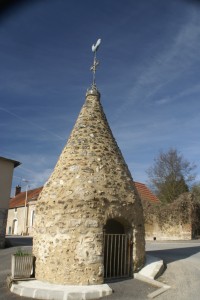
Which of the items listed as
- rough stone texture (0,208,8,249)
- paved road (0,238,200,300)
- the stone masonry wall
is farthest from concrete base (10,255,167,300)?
the stone masonry wall

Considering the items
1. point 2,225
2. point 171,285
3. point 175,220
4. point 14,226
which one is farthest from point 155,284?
point 14,226

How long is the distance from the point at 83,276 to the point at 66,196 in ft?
7.07

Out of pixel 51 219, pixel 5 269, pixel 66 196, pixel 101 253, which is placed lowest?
pixel 5 269

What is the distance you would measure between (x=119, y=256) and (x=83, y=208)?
205 centimetres

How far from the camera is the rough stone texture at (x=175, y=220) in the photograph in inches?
907

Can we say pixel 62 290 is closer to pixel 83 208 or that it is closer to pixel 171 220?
pixel 83 208

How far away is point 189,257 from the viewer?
12.9 m

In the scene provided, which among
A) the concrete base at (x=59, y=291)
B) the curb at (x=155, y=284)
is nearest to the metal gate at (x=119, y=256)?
the curb at (x=155, y=284)

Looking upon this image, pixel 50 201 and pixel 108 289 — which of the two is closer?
pixel 108 289

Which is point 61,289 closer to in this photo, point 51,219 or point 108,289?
point 108,289

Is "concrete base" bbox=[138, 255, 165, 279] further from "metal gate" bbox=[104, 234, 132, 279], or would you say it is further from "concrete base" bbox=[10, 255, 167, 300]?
"metal gate" bbox=[104, 234, 132, 279]

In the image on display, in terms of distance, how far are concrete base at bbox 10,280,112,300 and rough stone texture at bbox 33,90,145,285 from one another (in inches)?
11.4

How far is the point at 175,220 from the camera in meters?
23.6

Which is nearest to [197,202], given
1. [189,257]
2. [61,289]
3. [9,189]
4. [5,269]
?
[189,257]
